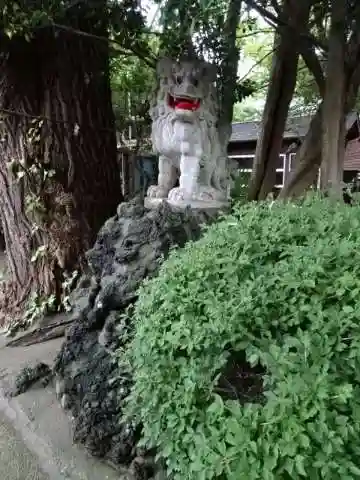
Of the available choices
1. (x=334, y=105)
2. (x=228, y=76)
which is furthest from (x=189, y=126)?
(x=334, y=105)

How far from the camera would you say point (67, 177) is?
118 inches

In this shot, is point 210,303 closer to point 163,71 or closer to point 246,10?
point 163,71

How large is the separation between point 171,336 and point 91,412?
77cm

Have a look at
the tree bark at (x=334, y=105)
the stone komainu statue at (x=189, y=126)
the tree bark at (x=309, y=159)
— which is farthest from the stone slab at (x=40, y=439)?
the tree bark at (x=309, y=159)

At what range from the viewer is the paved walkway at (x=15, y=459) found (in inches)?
70.2

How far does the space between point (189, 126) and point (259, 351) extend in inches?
59.1

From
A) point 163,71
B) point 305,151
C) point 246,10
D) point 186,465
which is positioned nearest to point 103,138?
point 163,71

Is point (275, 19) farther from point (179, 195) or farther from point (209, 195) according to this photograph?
point (179, 195)

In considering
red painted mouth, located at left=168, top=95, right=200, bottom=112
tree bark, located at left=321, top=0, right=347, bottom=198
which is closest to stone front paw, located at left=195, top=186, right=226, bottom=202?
red painted mouth, located at left=168, top=95, right=200, bottom=112

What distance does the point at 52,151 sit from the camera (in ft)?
9.72

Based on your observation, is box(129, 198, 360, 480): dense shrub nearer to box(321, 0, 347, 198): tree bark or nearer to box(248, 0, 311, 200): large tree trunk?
box(321, 0, 347, 198): tree bark

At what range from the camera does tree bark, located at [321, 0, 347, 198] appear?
2701 mm

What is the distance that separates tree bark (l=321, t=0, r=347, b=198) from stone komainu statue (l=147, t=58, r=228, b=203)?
744 millimetres

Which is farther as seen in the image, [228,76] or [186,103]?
[228,76]
